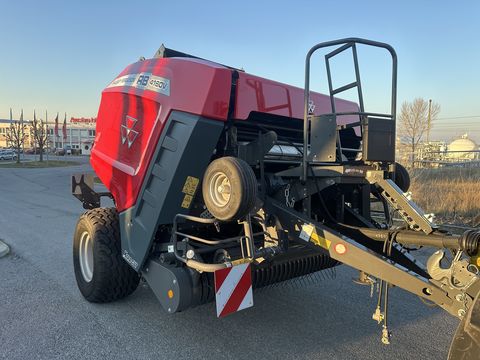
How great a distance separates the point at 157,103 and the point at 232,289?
66.8 inches

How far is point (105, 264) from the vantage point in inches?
159

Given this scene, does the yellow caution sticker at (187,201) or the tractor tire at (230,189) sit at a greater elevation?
the tractor tire at (230,189)

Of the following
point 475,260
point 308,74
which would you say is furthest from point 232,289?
point 308,74

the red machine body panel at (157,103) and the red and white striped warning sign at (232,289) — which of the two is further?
the red machine body panel at (157,103)

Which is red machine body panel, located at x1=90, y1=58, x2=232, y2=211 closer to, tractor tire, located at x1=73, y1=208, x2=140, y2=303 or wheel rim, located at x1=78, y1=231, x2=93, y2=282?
tractor tire, located at x1=73, y1=208, x2=140, y2=303

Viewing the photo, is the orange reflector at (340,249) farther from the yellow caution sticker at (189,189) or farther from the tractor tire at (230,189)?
the yellow caution sticker at (189,189)

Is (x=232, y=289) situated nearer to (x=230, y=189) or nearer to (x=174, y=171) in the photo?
(x=230, y=189)

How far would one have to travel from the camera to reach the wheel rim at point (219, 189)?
306 cm

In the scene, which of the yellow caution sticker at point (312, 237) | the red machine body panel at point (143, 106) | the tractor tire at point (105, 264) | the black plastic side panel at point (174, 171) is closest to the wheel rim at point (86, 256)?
the tractor tire at point (105, 264)

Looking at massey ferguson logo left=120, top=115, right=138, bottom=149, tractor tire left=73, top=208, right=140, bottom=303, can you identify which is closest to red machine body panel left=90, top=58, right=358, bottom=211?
massey ferguson logo left=120, top=115, right=138, bottom=149

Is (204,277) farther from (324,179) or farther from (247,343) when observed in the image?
(324,179)

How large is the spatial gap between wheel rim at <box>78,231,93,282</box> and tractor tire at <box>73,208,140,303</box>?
0.05m

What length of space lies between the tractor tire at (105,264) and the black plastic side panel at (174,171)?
21.9 inches

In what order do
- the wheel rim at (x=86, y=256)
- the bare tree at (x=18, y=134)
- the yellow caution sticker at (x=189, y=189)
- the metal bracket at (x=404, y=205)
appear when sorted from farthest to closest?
the bare tree at (x=18, y=134), the wheel rim at (x=86, y=256), the yellow caution sticker at (x=189, y=189), the metal bracket at (x=404, y=205)
